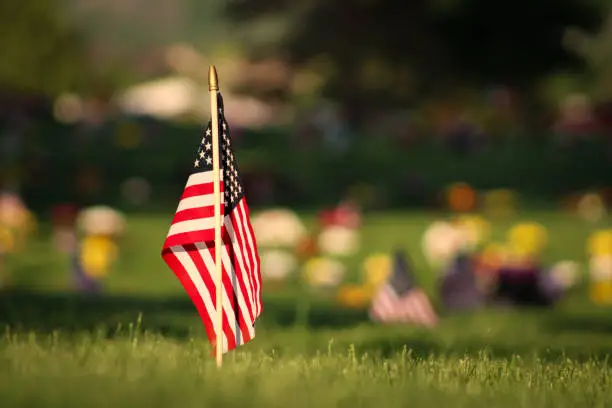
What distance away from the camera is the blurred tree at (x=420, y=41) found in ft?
144

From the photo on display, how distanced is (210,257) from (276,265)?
1820 centimetres

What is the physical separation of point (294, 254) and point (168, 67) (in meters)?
60.8

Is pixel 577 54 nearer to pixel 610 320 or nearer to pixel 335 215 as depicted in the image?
pixel 335 215

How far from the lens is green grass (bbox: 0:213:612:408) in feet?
22.8

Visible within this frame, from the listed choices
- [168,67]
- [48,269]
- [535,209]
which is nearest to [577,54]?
[535,209]

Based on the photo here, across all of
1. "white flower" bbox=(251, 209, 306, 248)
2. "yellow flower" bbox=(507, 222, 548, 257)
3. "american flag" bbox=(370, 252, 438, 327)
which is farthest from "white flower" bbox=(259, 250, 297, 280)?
"american flag" bbox=(370, 252, 438, 327)

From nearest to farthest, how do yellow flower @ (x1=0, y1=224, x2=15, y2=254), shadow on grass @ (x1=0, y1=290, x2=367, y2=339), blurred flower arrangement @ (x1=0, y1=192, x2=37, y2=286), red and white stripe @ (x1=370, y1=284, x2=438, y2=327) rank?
shadow on grass @ (x1=0, y1=290, x2=367, y2=339) → red and white stripe @ (x1=370, y1=284, x2=438, y2=327) → yellow flower @ (x1=0, y1=224, x2=15, y2=254) → blurred flower arrangement @ (x1=0, y1=192, x2=37, y2=286)

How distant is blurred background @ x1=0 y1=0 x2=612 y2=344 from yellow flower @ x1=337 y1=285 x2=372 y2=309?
0.19 ft

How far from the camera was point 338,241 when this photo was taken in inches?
1180

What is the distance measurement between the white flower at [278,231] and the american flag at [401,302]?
1272 cm

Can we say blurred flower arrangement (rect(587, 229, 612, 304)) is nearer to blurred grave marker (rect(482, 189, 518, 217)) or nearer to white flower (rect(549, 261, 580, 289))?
white flower (rect(549, 261, 580, 289))

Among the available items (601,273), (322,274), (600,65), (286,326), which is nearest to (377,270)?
(322,274)

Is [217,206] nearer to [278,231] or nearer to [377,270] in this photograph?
[377,270]

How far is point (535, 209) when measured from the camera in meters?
35.7
